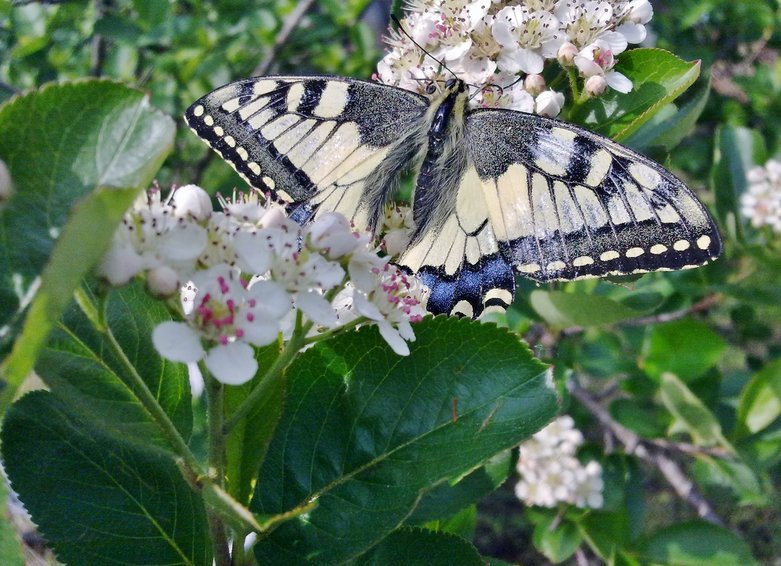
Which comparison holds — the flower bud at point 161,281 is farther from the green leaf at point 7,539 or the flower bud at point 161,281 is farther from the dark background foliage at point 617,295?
the dark background foliage at point 617,295

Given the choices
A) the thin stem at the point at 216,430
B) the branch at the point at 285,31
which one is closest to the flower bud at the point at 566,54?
the thin stem at the point at 216,430

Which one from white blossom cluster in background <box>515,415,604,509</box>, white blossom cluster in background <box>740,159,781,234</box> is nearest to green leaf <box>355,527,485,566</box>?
white blossom cluster in background <box>515,415,604,509</box>

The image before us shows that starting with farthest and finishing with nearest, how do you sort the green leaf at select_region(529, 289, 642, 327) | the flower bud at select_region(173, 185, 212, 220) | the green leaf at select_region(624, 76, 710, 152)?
the green leaf at select_region(529, 289, 642, 327), the green leaf at select_region(624, 76, 710, 152), the flower bud at select_region(173, 185, 212, 220)

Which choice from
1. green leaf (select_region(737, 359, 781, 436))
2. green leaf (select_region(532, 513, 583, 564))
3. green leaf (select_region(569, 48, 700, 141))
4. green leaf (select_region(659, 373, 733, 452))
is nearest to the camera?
green leaf (select_region(569, 48, 700, 141))

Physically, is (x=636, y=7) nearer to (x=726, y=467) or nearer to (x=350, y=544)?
(x=350, y=544)

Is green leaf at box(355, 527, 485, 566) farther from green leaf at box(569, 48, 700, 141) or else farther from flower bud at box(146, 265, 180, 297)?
green leaf at box(569, 48, 700, 141)

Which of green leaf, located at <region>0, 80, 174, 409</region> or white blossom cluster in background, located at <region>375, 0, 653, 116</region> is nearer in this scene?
green leaf, located at <region>0, 80, 174, 409</region>

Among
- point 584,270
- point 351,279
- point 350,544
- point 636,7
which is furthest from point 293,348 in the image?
point 636,7
